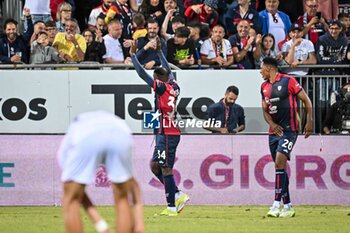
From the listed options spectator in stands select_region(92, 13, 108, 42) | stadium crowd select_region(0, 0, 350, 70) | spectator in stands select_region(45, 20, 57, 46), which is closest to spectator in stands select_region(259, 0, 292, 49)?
stadium crowd select_region(0, 0, 350, 70)

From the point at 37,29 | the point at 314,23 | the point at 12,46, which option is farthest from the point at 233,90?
the point at 12,46

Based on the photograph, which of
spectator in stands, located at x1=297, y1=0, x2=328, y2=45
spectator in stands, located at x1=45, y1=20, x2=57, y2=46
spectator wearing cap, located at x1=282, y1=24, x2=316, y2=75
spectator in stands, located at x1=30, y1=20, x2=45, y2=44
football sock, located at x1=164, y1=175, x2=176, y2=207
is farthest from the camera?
spectator in stands, located at x1=297, y1=0, x2=328, y2=45

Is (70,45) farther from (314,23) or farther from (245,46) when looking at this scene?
(314,23)

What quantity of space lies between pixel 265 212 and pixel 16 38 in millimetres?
5890

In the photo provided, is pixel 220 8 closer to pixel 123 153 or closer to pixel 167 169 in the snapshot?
pixel 167 169

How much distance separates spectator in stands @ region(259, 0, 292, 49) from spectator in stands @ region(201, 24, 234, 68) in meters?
1.46

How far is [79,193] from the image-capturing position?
32.6 feet

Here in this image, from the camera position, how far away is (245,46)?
21219mm

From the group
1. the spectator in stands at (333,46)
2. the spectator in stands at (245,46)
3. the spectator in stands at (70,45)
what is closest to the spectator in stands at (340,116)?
the spectator in stands at (333,46)

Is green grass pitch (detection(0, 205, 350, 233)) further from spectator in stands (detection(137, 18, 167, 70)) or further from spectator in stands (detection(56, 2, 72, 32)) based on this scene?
spectator in stands (detection(56, 2, 72, 32))

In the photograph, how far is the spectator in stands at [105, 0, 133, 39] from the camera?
71.1 ft

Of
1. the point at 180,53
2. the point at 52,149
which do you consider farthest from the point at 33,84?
the point at 180,53

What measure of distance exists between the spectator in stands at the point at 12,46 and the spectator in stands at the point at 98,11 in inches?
68.5

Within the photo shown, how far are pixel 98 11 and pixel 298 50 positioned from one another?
A: 13.5 ft
